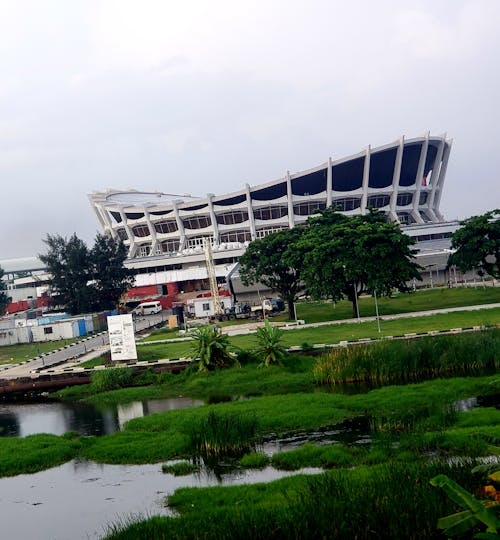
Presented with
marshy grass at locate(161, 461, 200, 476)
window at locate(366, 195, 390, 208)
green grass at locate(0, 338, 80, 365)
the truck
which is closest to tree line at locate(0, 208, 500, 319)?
the truck

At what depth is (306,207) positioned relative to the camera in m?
109

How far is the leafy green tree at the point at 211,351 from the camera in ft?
100

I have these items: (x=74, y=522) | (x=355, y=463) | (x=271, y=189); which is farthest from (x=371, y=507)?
(x=271, y=189)

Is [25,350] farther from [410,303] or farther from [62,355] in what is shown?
[410,303]

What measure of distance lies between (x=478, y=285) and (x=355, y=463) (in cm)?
4491

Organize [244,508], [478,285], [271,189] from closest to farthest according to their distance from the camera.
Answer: [244,508] < [478,285] < [271,189]

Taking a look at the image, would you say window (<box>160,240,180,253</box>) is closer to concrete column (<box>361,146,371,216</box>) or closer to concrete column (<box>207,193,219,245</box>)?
concrete column (<box>207,193,219,245</box>)

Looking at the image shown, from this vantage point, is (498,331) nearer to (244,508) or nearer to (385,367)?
(385,367)

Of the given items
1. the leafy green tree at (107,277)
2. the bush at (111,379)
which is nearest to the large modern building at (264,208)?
the leafy green tree at (107,277)

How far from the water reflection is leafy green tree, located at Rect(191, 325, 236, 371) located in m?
3.22

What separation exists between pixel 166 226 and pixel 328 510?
108m

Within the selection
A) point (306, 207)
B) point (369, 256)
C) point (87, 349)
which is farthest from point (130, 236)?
point (369, 256)

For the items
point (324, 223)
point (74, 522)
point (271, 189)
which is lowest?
point (74, 522)

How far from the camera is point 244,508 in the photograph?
1282cm
